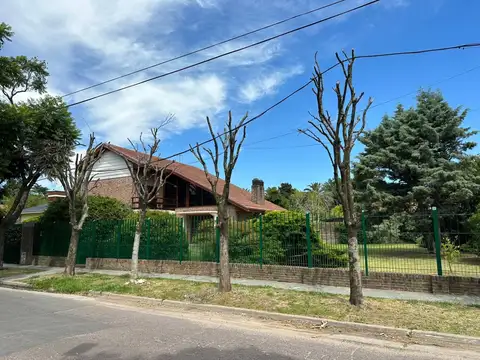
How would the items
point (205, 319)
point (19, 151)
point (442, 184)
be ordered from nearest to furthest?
point (205, 319) < point (19, 151) < point (442, 184)

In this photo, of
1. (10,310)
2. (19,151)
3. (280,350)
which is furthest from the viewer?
(19,151)

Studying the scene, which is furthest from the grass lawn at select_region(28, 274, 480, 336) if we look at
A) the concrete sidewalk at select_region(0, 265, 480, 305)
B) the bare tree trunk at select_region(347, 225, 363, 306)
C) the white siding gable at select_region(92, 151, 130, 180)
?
the white siding gable at select_region(92, 151, 130, 180)

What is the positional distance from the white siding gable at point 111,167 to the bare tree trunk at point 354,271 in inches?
1005

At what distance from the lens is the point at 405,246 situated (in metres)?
10.2

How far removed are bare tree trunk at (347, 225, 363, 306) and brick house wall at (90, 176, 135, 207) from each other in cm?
2435

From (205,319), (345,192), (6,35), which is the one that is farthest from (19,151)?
(345,192)

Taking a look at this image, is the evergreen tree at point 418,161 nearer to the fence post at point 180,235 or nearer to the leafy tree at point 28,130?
the fence post at point 180,235

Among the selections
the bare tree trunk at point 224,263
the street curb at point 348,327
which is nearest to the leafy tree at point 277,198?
the bare tree trunk at point 224,263

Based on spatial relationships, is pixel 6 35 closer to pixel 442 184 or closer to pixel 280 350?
pixel 280 350

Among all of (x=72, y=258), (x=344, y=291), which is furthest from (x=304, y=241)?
(x=72, y=258)

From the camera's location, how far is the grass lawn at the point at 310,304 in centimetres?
693

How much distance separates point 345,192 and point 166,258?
30.1 ft

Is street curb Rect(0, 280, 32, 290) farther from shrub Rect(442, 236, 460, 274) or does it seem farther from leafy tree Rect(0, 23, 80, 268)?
shrub Rect(442, 236, 460, 274)

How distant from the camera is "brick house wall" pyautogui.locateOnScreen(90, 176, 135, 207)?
99.9 feet
